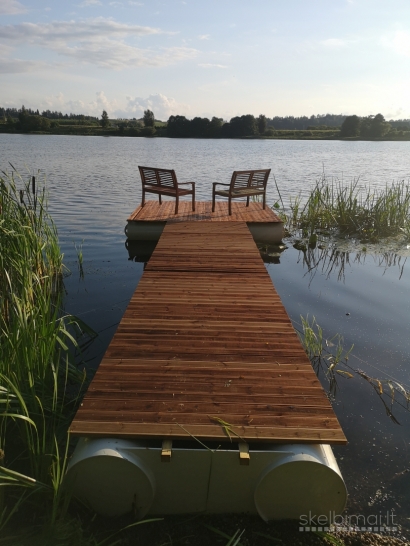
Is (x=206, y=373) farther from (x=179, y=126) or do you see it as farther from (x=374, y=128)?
(x=374, y=128)

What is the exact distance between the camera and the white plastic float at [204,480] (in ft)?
6.52

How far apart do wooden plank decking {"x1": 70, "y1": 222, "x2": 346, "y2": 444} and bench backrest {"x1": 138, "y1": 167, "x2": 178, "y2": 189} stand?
11.6ft

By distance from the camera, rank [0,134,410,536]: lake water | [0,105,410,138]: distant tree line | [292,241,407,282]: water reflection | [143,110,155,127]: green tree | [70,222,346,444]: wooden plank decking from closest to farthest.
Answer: [70,222,346,444]: wooden plank decking → [0,134,410,536]: lake water → [292,241,407,282]: water reflection → [0,105,410,138]: distant tree line → [143,110,155,127]: green tree

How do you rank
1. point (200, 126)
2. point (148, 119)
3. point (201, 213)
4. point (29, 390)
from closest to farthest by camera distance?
point (29, 390)
point (201, 213)
point (200, 126)
point (148, 119)

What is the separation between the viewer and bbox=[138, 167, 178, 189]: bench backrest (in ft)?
24.4

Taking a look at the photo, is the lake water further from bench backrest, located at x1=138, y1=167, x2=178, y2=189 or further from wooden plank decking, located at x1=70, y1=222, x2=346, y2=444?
bench backrest, located at x1=138, y1=167, x2=178, y2=189

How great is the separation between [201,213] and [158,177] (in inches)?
45.2

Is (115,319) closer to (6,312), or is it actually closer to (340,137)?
(6,312)

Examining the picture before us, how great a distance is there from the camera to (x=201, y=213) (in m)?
8.25

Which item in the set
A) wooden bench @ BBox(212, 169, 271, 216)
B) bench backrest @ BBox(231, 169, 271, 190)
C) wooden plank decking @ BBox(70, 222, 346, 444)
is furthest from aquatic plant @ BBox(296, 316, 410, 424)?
bench backrest @ BBox(231, 169, 271, 190)

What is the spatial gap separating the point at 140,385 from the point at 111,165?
20583mm

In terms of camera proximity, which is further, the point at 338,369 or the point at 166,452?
the point at 338,369

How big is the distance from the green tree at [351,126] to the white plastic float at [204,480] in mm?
66446

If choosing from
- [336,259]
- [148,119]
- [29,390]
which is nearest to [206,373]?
[29,390]
